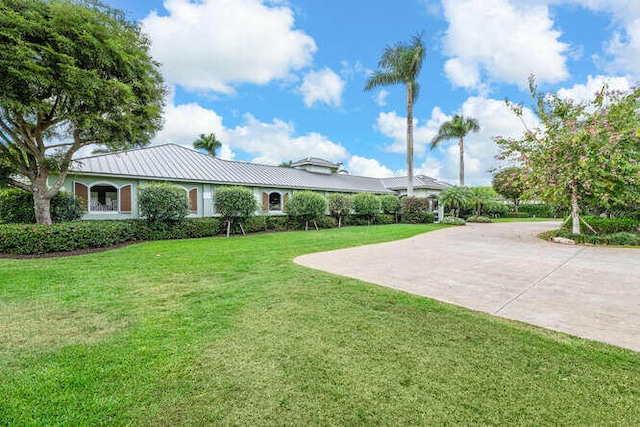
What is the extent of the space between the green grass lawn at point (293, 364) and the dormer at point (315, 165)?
69.7 ft

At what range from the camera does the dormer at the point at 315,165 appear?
25.0 m

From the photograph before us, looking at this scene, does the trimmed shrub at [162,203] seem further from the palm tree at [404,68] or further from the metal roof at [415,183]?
the metal roof at [415,183]

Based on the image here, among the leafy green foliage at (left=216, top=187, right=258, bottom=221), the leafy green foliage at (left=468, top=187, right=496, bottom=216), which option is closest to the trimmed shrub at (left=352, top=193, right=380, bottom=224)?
the leafy green foliage at (left=468, top=187, right=496, bottom=216)

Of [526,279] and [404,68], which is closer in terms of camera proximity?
[526,279]

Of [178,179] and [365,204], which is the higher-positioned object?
[178,179]

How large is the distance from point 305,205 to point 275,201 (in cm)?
317

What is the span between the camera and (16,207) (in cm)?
1056

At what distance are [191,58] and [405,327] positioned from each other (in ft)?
46.5

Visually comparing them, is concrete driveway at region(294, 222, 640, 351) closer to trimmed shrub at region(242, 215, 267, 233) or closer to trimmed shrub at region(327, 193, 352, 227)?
trimmed shrub at region(242, 215, 267, 233)

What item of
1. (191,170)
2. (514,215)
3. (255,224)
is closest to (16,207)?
(191,170)

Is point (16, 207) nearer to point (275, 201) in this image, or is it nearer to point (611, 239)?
point (275, 201)

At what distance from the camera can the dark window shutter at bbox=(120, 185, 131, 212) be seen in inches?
534

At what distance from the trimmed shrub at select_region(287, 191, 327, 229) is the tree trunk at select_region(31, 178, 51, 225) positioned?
10640mm

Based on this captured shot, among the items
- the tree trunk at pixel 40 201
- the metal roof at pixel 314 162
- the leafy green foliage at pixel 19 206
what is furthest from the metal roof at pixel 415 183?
the tree trunk at pixel 40 201
